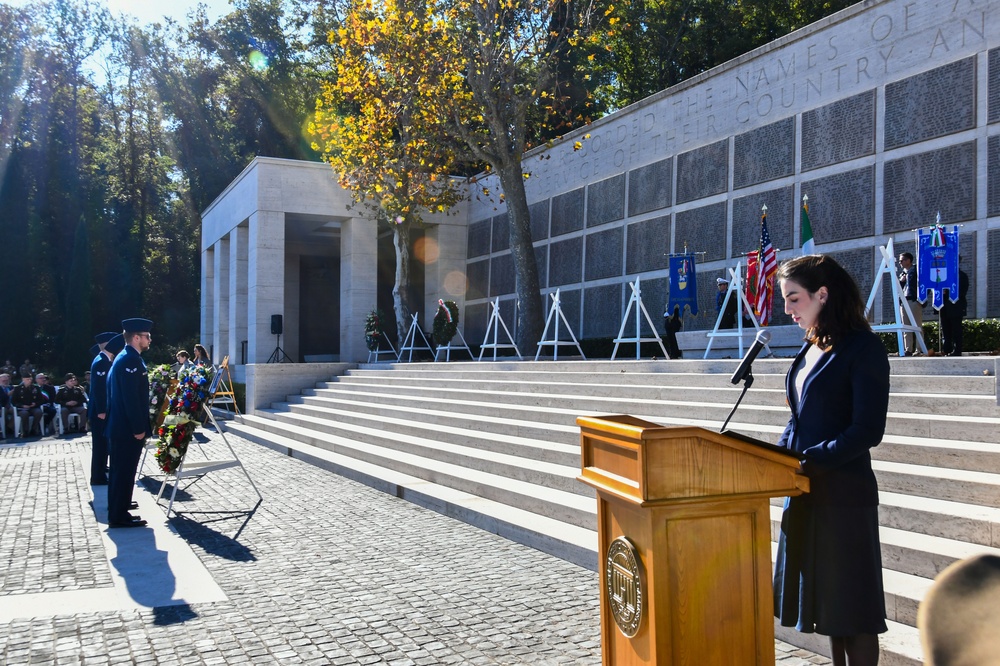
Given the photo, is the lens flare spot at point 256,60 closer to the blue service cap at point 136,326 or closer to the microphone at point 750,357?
the blue service cap at point 136,326

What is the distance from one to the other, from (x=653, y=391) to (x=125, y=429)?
5.84 meters

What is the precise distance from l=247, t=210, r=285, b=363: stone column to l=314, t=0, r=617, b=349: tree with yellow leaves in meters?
5.22

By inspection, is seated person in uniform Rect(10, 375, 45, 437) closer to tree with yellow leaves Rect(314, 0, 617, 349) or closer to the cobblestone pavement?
tree with yellow leaves Rect(314, 0, 617, 349)

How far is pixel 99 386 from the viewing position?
32.7ft

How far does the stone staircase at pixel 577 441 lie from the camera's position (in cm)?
495

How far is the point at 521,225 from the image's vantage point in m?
18.3

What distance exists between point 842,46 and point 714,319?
17.2ft

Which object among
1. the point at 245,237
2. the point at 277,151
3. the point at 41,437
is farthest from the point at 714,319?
the point at 277,151

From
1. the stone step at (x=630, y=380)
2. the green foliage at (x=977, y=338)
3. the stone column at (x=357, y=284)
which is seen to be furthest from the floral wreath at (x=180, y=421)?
the stone column at (x=357, y=284)

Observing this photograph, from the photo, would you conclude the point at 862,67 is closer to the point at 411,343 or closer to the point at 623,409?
the point at 623,409

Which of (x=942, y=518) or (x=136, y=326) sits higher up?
(x=136, y=326)

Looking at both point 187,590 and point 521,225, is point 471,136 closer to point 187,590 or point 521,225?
point 521,225

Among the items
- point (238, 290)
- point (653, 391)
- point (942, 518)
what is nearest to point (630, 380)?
point (653, 391)

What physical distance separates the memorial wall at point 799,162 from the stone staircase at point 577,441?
15.4 ft
